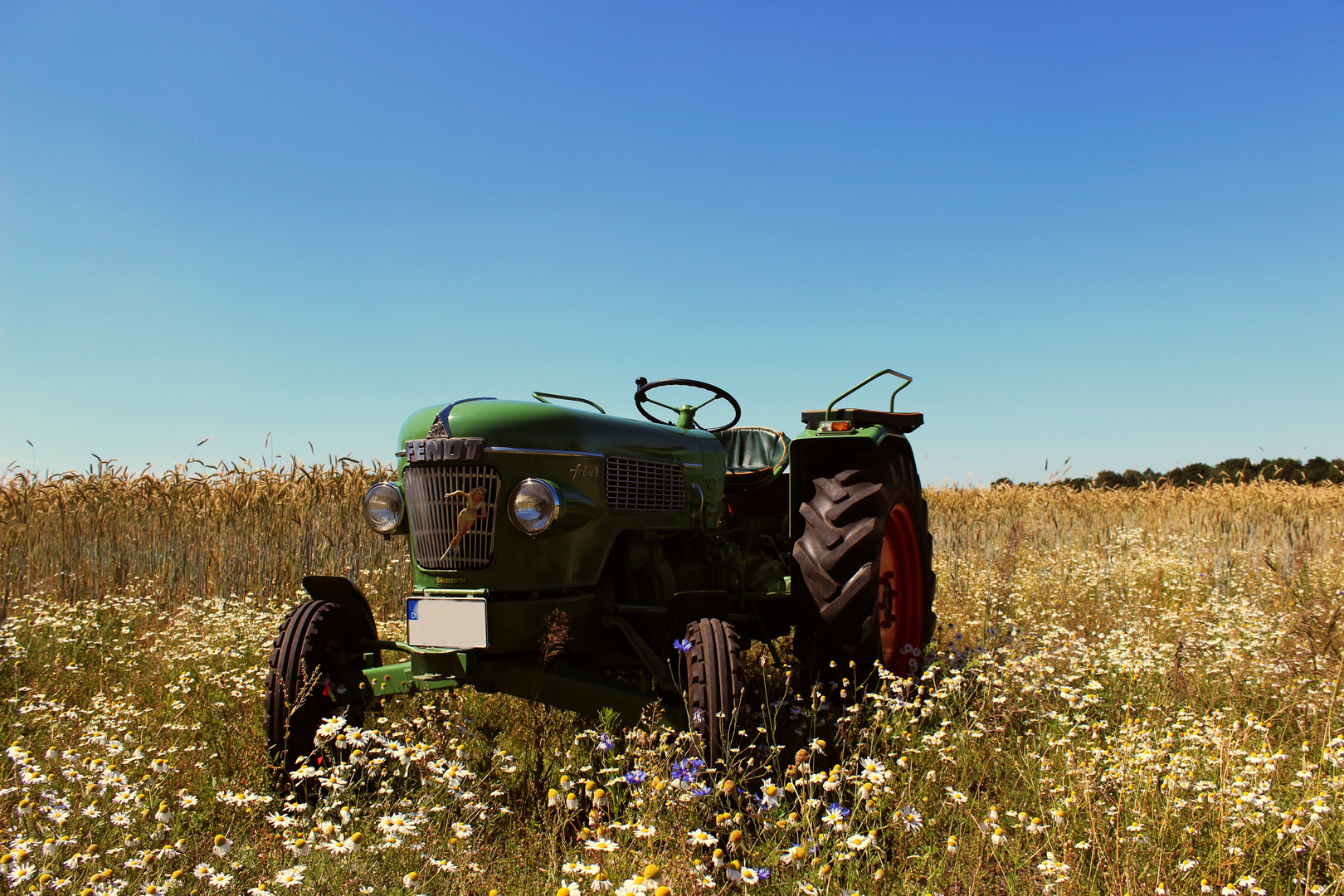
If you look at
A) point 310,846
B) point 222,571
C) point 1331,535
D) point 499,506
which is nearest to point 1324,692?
point 499,506

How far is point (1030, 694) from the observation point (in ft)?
12.6

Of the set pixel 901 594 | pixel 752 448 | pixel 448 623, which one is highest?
pixel 752 448

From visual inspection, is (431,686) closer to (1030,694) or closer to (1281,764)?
(1030,694)

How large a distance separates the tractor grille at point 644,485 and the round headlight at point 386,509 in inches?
30.1

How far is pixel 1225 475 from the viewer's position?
41.8 feet

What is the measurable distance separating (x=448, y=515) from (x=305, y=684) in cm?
81

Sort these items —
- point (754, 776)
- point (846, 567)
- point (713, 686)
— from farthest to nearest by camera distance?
point (846, 567) < point (713, 686) < point (754, 776)

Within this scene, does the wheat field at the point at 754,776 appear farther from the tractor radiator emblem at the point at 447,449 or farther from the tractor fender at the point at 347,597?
the tractor radiator emblem at the point at 447,449

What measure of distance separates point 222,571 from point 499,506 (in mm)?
5441

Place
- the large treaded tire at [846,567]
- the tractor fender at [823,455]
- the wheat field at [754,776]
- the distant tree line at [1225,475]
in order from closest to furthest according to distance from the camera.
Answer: the wheat field at [754,776], the large treaded tire at [846,567], the tractor fender at [823,455], the distant tree line at [1225,475]

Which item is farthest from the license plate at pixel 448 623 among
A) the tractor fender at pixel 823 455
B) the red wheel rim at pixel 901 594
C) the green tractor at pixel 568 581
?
the red wheel rim at pixel 901 594

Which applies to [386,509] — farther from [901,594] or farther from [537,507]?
[901,594]

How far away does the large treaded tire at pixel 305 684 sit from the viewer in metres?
2.86

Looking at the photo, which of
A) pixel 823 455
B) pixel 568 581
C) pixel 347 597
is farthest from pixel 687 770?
pixel 823 455
